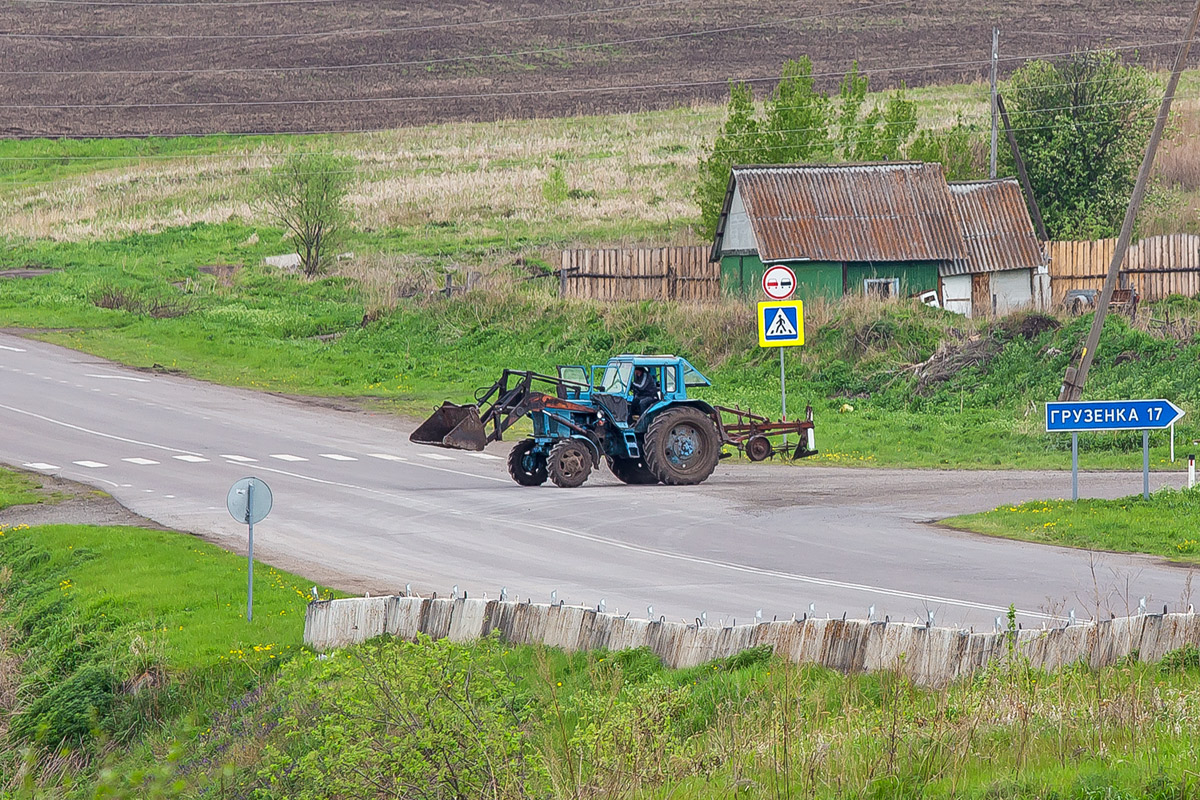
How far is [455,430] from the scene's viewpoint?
77.3 ft

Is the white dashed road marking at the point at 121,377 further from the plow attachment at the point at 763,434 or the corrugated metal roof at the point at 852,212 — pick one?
the plow attachment at the point at 763,434

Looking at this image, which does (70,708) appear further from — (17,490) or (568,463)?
(17,490)

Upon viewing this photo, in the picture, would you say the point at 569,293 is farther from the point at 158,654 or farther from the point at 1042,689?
the point at 1042,689

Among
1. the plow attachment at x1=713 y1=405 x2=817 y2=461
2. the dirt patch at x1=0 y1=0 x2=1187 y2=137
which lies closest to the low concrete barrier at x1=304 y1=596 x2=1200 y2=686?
the plow attachment at x1=713 y1=405 x2=817 y2=461

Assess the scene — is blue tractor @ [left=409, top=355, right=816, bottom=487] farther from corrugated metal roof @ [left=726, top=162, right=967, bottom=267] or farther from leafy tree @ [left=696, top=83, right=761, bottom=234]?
leafy tree @ [left=696, top=83, right=761, bottom=234]

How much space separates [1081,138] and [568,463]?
29.9 meters

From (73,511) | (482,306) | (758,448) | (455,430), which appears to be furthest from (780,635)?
(482,306)

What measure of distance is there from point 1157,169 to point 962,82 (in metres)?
35.5

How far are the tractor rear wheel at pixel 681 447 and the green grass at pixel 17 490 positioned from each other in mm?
10046

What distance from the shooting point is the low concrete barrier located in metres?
10.8

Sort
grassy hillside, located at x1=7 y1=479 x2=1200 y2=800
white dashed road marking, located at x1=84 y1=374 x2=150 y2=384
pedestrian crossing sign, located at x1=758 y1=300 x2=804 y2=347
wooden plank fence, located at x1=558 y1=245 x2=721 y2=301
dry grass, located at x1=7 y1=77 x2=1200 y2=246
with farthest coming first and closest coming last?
dry grass, located at x1=7 y1=77 x2=1200 y2=246
wooden plank fence, located at x1=558 y1=245 x2=721 y2=301
white dashed road marking, located at x1=84 y1=374 x2=150 y2=384
pedestrian crossing sign, located at x1=758 y1=300 x2=804 y2=347
grassy hillside, located at x1=7 y1=479 x2=1200 y2=800

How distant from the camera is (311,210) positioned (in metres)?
50.2

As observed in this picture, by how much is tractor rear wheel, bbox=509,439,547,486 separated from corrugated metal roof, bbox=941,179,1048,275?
62.1 ft

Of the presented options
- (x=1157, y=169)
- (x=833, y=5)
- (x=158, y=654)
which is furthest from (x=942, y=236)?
(x=833, y=5)
